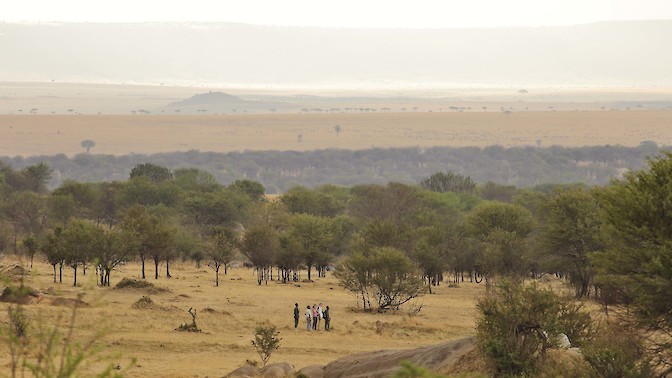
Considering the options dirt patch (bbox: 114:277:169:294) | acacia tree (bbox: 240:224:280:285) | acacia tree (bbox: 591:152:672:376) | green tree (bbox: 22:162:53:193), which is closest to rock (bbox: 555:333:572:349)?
acacia tree (bbox: 591:152:672:376)

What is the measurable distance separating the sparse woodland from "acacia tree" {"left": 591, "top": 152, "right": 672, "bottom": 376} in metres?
0.04

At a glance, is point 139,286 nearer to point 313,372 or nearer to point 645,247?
point 313,372

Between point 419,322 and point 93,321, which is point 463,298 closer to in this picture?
point 419,322

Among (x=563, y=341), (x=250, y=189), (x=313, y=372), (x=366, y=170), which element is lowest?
(x=313, y=372)

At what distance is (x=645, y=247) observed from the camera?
21.2 meters

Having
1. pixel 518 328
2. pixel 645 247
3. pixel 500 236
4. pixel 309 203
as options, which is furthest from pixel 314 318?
pixel 309 203

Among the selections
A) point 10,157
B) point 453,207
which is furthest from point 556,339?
point 10,157

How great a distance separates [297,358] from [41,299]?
1226 cm

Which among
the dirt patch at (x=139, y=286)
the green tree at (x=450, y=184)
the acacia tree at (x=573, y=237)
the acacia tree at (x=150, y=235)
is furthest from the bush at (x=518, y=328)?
the green tree at (x=450, y=184)

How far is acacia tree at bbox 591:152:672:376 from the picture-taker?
2027cm

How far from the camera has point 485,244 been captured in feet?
192

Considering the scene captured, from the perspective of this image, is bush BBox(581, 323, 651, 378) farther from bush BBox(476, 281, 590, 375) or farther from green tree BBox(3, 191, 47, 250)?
green tree BBox(3, 191, 47, 250)

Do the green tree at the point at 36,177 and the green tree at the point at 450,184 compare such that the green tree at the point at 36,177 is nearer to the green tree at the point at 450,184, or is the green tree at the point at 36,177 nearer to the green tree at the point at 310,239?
the green tree at the point at 450,184

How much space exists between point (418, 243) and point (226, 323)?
868 inches
